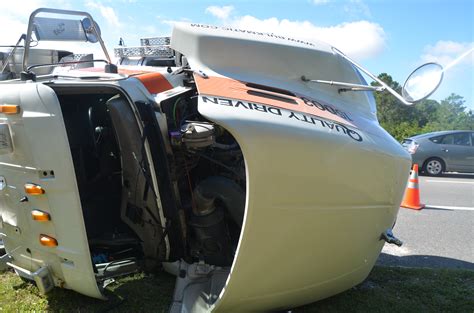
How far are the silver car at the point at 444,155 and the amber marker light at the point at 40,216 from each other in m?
10.7

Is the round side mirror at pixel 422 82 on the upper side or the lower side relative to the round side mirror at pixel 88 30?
lower

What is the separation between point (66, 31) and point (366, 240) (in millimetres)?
3370

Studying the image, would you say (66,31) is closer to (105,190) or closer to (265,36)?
(105,190)

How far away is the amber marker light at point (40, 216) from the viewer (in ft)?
9.12

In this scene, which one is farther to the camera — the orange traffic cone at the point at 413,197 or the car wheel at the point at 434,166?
the car wheel at the point at 434,166

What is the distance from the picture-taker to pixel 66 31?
4.13 meters

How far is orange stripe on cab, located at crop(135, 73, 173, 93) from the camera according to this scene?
118 inches

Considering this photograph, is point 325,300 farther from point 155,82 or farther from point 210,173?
point 155,82

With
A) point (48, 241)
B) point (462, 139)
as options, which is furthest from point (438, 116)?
point (48, 241)

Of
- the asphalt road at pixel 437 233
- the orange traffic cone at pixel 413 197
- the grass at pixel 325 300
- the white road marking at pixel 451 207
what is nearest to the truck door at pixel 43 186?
the grass at pixel 325 300

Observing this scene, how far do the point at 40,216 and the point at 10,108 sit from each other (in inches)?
28.7

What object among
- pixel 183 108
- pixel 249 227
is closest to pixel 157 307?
pixel 249 227

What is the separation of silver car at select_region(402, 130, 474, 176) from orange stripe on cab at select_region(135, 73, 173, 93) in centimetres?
1000

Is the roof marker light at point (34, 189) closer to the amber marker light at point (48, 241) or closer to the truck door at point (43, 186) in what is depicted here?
the truck door at point (43, 186)
